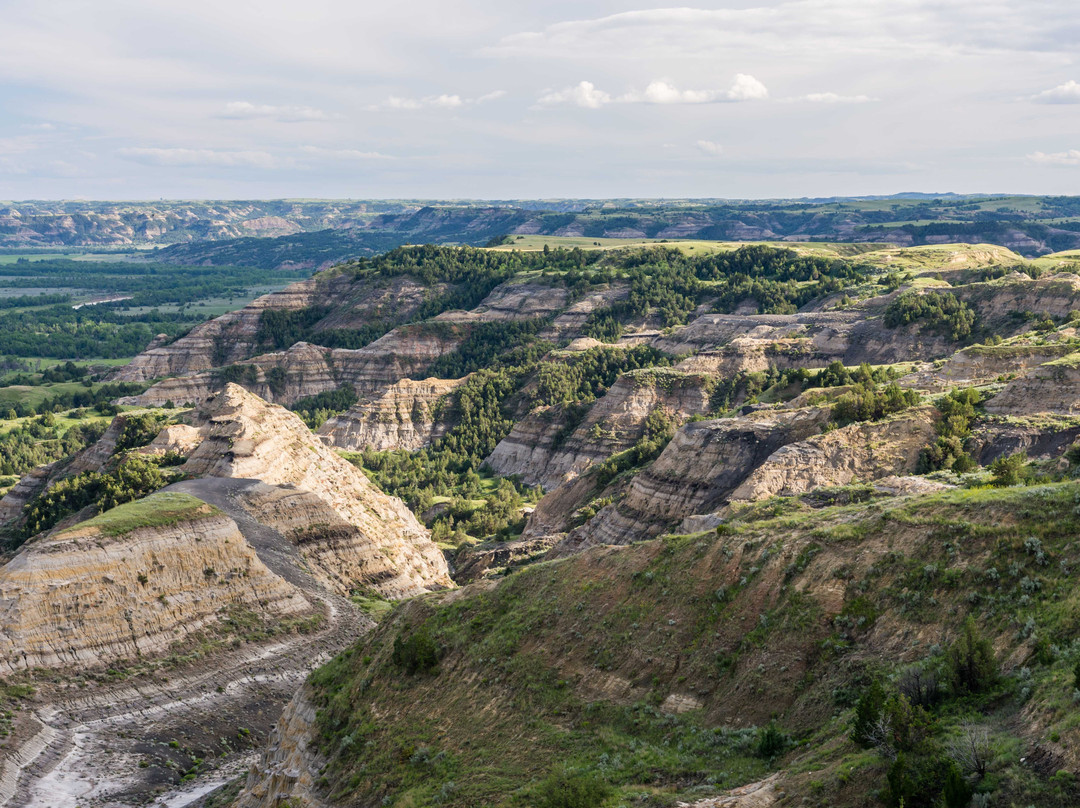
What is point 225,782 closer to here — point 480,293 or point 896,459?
point 896,459

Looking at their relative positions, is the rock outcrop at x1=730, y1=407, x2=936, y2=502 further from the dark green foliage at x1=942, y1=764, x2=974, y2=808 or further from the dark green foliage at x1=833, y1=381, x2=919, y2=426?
the dark green foliage at x1=942, y1=764, x2=974, y2=808

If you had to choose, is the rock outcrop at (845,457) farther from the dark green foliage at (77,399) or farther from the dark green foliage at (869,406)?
the dark green foliage at (77,399)

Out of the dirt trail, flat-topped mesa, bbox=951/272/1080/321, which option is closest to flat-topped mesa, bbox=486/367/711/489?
flat-topped mesa, bbox=951/272/1080/321

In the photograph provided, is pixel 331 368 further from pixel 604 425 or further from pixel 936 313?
pixel 936 313

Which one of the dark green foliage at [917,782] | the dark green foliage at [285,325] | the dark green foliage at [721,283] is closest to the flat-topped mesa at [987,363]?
the dark green foliage at [917,782]

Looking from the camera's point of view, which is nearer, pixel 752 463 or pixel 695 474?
pixel 752 463

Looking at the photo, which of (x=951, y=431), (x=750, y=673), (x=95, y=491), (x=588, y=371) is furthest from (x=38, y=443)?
(x=750, y=673)
